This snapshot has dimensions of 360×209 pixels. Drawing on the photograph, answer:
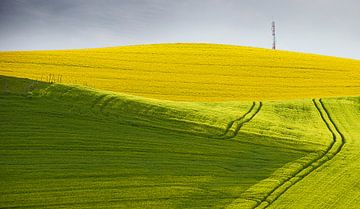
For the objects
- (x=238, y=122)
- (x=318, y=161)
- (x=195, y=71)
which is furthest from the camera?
(x=195, y=71)

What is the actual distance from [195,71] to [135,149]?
16.6m

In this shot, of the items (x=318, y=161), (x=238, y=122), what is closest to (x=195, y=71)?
(x=238, y=122)

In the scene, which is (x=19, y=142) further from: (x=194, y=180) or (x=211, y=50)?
(x=211, y=50)

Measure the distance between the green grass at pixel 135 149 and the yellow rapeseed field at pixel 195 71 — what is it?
4.31m

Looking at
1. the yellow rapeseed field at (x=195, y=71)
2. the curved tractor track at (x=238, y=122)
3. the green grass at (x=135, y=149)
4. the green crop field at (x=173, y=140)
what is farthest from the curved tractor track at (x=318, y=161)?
the yellow rapeseed field at (x=195, y=71)

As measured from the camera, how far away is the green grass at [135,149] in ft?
54.3

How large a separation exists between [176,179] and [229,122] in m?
6.51

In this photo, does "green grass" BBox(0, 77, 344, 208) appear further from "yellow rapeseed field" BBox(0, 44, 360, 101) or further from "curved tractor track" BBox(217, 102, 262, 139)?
"yellow rapeseed field" BBox(0, 44, 360, 101)

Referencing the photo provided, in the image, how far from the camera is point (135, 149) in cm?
1998

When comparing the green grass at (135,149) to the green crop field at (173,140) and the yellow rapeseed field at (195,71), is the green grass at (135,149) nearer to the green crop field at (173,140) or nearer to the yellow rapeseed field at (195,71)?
the green crop field at (173,140)

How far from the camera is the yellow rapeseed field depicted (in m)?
31.2

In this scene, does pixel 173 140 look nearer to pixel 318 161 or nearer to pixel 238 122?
pixel 238 122

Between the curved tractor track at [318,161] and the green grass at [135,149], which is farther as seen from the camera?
the curved tractor track at [318,161]

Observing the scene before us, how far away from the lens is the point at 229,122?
78.7 feet
